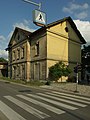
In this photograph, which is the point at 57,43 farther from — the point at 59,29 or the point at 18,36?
the point at 18,36

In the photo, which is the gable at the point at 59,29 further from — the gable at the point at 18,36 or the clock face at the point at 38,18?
the clock face at the point at 38,18

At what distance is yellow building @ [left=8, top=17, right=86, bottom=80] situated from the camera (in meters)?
30.6

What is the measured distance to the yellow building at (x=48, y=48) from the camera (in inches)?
1204

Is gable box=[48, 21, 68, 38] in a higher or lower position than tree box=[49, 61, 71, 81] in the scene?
higher

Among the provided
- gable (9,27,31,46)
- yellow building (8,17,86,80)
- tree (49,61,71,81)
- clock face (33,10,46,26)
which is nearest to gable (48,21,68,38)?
yellow building (8,17,86,80)

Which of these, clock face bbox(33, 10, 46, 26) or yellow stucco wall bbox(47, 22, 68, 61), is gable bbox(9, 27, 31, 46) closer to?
yellow stucco wall bbox(47, 22, 68, 61)

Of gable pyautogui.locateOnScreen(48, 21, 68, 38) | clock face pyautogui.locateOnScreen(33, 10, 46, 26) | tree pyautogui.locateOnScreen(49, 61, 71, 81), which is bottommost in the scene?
tree pyautogui.locateOnScreen(49, 61, 71, 81)

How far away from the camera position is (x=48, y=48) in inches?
1184

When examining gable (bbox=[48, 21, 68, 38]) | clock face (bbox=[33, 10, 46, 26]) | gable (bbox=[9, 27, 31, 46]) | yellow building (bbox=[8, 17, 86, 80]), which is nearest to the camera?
clock face (bbox=[33, 10, 46, 26])

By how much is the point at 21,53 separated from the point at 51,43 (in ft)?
→ 30.0

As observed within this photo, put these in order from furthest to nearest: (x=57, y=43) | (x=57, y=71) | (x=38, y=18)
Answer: (x=57, y=43) < (x=57, y=71) < (x=38, y=18)

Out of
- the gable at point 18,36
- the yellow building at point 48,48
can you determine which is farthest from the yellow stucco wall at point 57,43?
the gable at point 18,36

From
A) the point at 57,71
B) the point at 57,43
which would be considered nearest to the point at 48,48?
the point at 57,43

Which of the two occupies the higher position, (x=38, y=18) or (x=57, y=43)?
(x=57, y=43)
